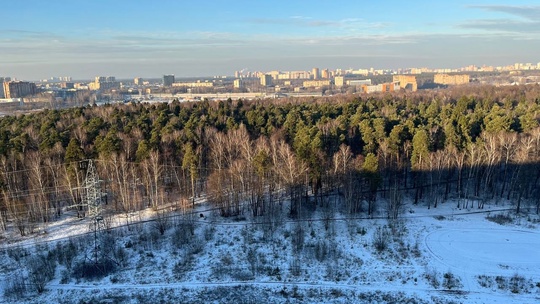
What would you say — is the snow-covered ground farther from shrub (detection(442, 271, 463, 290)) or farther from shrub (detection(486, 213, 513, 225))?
shrub (detection(486, 213, 513, 225))

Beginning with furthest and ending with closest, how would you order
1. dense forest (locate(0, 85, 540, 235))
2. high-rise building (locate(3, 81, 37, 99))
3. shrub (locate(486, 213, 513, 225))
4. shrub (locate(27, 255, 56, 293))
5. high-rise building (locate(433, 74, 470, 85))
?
high-rise building (locate(433, 74, 470, 85)) → high-rise building (locate(3, 81, 37, 99)) → dense forest (locate(0, 85, 540, 235)) → shrub (locate(486, 213, 513, 225)) → shrub (locate(27, 255, 56, 293))

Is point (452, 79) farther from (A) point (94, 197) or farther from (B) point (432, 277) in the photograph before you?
(A) point (94, 197)

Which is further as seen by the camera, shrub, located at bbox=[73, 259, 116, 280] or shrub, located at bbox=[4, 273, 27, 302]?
shrub, located at bbox=[73, 259, 116, 280]

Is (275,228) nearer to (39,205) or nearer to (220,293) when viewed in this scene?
(220,293)

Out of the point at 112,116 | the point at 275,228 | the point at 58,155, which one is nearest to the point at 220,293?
the point at 275,228

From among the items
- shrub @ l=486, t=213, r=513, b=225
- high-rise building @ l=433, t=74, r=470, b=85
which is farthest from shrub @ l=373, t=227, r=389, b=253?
high-rise building @ l=433, t=74, r=470, b=85

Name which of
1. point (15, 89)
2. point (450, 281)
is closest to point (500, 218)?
point (450, 281)
